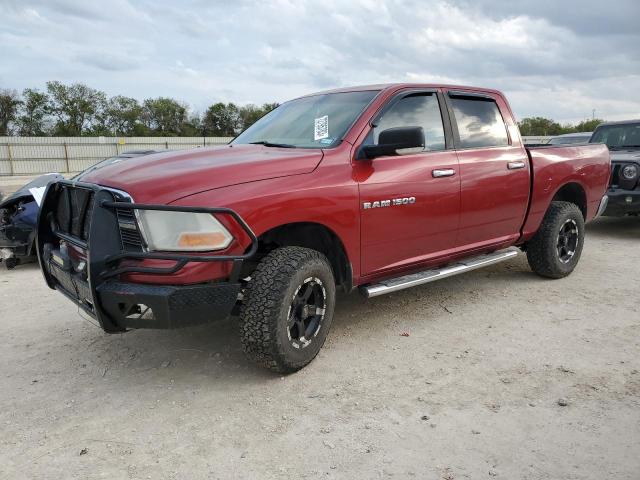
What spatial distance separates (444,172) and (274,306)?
186 centimetres

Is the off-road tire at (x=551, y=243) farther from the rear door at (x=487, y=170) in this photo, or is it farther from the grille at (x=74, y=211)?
the grille at (x=74, y=211)

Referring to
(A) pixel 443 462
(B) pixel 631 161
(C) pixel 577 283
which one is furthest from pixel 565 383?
(B) pixel 631 161

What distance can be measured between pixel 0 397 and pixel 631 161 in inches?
326

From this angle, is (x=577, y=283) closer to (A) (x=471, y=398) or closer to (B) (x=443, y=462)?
(A) (x=471, y=398)

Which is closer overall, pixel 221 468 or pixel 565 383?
pixel 221 468

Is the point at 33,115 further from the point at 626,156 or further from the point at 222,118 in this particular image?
the point at 626,156

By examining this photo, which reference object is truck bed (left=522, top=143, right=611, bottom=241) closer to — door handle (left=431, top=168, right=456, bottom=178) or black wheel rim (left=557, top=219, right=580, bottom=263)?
black wheel rim (left=557, top=219, right=580, bottom=263)

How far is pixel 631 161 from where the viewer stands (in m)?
7.73

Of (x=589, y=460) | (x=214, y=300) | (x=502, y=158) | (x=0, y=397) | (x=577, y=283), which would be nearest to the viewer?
(x=589, y=460)

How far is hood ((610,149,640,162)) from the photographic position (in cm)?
777

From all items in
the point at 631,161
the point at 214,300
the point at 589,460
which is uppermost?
the point at 631,161

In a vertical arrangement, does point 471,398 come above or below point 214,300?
below

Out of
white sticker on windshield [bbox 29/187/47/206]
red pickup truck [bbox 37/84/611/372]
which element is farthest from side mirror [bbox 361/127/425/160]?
white sticker on windshield [bbox 29/187/47/206]

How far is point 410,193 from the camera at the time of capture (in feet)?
12.5
